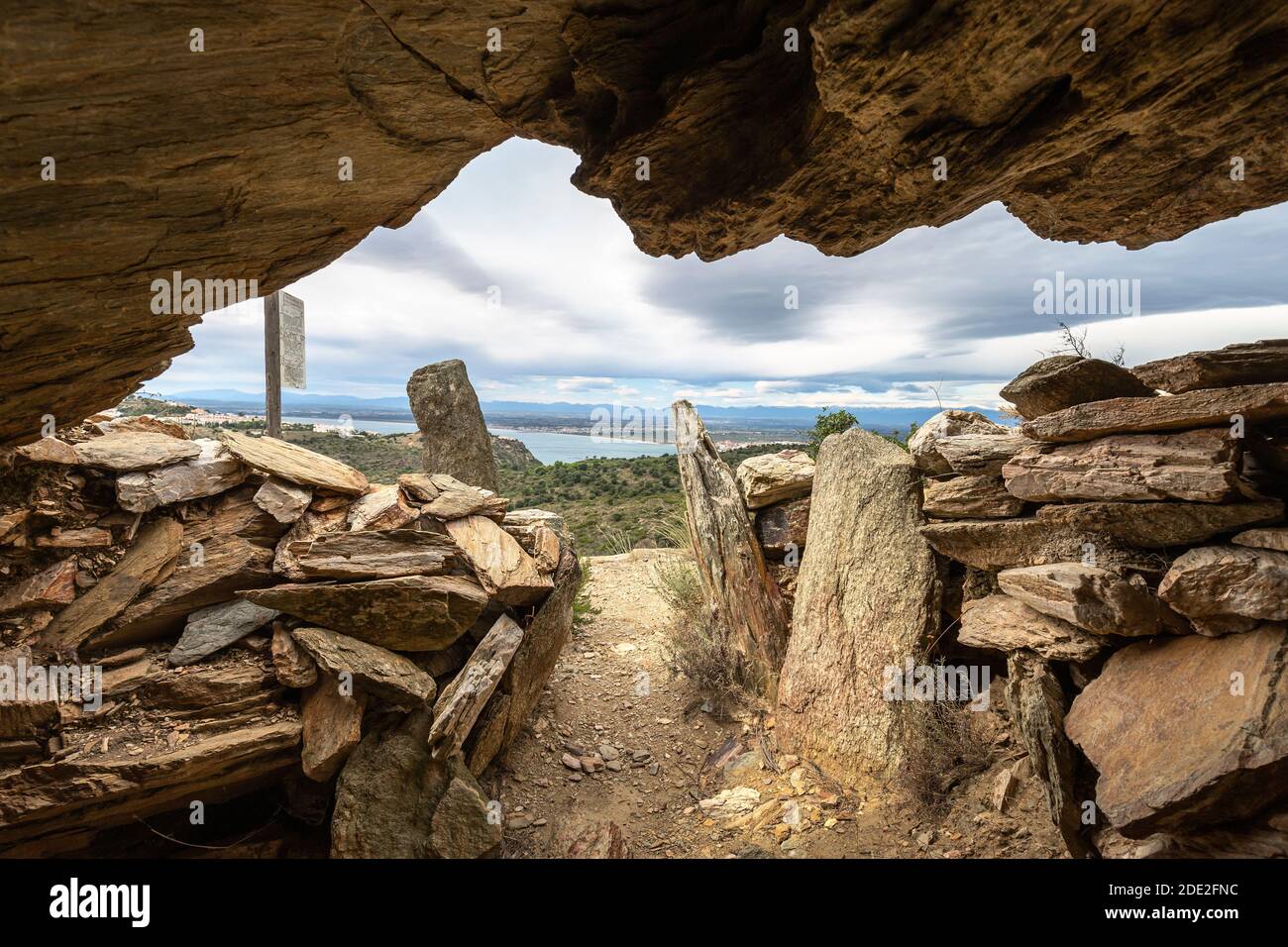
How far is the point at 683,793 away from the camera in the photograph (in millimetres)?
5387

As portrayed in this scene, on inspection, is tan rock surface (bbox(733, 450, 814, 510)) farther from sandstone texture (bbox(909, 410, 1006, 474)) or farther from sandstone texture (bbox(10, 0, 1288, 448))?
sandstone texture (bbox(10, 0, 1288, 448))

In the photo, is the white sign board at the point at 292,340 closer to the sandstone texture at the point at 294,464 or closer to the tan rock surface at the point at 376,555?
the sandstone texture at the point at 294,464

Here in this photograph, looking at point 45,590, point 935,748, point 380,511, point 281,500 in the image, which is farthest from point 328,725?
point 935,748

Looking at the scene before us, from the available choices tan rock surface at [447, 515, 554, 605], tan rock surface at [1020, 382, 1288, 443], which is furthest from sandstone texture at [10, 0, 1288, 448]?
tan rock surface at [447, 515, 554, 605]

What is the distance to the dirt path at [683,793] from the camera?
164 inches

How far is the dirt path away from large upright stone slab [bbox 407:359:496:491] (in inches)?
108

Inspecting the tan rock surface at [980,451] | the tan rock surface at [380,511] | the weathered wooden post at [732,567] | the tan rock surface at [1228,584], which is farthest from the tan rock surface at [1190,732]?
the tan rock surface at [380,511]

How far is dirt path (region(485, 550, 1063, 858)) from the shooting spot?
416 cm

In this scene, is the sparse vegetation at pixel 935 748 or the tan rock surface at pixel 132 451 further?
the tan rock surface at pixel 132 451

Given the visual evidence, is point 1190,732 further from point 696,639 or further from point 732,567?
point 696,639

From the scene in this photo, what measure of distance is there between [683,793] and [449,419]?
5.15 meters

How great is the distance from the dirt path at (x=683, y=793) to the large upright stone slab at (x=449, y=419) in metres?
2.76

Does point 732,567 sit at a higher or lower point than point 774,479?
lower
